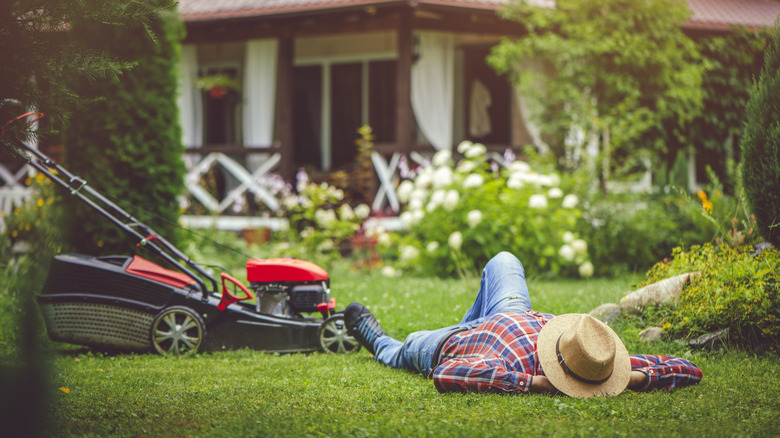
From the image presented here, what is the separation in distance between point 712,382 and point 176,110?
21.0ft

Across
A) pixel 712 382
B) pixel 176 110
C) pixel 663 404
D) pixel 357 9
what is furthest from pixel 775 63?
pixel 357 9

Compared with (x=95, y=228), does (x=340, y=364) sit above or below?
below

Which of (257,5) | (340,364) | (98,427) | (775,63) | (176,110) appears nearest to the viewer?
(98,427)

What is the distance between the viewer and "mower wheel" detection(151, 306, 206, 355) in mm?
5469

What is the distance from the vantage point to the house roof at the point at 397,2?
11.8 meters

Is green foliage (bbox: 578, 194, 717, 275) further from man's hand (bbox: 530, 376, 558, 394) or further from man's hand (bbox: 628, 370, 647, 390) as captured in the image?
man's hand (bbox: 530, 376, 558, 394)

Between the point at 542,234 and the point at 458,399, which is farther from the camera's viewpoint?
the point at 542,234

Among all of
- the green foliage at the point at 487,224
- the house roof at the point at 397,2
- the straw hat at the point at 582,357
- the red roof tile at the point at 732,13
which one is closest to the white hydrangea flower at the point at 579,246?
→ the green foliage at the point at 487,224

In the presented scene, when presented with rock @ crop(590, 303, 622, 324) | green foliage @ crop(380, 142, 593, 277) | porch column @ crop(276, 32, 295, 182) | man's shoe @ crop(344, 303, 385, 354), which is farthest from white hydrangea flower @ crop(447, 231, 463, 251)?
porch column @ crop(276, 32, 295, 182)

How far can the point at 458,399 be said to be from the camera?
395 centimetres

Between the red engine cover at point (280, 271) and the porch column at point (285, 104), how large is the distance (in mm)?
7474

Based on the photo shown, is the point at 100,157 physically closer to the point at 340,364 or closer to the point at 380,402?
the point at 340,364

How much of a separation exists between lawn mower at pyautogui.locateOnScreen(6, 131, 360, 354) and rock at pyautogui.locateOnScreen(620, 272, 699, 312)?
1.98m

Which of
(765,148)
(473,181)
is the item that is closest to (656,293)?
(765,148)
